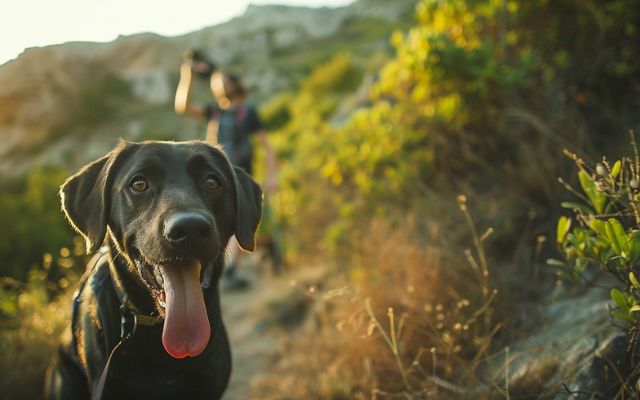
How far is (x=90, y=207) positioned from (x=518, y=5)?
419 cm

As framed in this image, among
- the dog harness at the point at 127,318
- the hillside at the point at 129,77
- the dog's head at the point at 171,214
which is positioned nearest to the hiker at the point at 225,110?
the hillside at the point at 129,77

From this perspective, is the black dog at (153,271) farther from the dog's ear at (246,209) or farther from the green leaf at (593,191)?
the green leaf at (593,191)

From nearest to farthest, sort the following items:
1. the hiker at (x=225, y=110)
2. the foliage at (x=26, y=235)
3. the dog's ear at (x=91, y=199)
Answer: the dog's ear at (x=91, y=199) → the hiker at (x=225, y=110) → the foliage at (x=26, y=235)

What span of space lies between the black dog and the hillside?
55.6 inches

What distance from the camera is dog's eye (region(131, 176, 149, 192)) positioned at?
2.06 meters

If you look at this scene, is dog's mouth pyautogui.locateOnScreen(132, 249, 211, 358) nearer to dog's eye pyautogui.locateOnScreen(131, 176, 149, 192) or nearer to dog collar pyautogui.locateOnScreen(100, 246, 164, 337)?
dog collar pyautogui.locateOnScreen(100, 246, 164, 337)

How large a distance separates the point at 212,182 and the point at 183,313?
69cm

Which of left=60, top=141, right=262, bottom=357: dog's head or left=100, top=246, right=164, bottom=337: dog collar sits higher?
left=60, top=141, right=262, bottom=357: dog's head

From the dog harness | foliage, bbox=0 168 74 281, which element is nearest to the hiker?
foliage, bbox=0 168 74 281

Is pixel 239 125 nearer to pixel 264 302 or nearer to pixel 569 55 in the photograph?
pixel 264 302

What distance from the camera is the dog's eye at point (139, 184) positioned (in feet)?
6.76

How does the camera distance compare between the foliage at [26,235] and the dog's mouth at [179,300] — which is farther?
the foliage at [26,235]

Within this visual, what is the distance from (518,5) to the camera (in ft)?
13.9

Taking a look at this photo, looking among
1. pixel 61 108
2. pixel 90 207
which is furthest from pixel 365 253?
pixel 61 108
